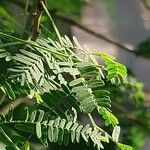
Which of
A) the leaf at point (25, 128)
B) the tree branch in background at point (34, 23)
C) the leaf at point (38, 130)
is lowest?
the leaf at point (25, 128)

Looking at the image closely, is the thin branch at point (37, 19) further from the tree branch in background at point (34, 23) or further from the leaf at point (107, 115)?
the leaf at point (107, 115)

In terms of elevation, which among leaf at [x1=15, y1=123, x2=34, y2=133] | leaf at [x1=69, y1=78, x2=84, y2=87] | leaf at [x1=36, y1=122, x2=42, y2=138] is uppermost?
leaf at [x1=69, y1=78, x2=84, y2=87]

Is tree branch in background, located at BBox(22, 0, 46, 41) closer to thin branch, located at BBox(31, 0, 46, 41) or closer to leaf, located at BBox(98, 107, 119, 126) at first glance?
thin branch, located at BBox(31, 0, 46, 41)

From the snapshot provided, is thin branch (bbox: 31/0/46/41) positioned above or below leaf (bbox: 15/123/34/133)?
above

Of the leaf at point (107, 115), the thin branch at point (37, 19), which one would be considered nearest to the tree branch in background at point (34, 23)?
the thin branch at point (37, 19)

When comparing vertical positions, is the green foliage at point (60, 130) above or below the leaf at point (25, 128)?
above

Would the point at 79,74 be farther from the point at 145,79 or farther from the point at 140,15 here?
the point at 140,15

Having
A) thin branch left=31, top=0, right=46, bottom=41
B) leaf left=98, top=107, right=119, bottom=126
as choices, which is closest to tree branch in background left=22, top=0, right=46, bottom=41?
thin branch left=31, top=0, right=46, bottom=41

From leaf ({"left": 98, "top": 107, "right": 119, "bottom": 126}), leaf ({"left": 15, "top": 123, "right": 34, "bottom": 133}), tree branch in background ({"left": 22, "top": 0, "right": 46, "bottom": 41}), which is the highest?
tree branch in background ({"left": 22, "top": 0, "right": 46, "bottom": 41})

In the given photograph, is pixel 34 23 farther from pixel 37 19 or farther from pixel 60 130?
pixel 60 130

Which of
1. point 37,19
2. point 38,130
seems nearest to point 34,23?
point 37,19

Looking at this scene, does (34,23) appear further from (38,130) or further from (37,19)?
(38,130)

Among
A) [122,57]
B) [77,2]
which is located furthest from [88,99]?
[122,57]

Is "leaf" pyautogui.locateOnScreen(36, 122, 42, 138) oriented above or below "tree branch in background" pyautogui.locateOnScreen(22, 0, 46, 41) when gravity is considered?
below
